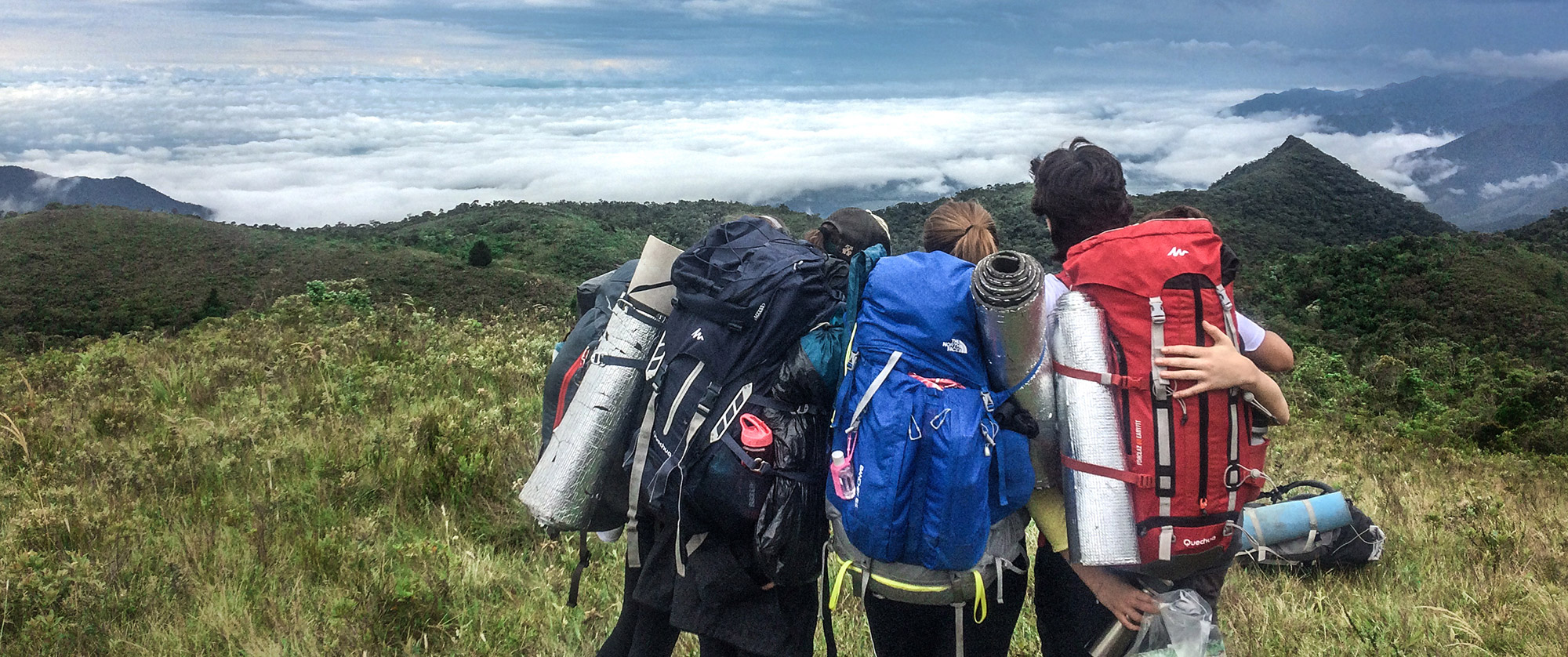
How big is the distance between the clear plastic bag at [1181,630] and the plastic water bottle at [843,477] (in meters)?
0.85

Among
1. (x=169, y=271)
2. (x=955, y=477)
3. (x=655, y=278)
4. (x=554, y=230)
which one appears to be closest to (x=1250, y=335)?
(x=955, y=477)

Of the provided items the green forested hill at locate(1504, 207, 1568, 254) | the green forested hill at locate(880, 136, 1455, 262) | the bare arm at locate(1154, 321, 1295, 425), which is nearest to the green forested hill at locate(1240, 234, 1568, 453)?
the green forested hill at locate(1504, 207, 1568, 254)

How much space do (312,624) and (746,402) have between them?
2388mm

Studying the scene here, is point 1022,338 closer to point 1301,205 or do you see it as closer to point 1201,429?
point 1201,429

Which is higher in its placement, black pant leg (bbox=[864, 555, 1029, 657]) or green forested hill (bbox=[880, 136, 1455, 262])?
black pant leg (bbox=[864, 555, 1029, 657])

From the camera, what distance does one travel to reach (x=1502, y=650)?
11.3 feet

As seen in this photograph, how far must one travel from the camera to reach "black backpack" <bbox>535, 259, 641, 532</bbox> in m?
2.53

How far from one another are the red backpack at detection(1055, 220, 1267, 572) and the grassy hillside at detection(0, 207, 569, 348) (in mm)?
18111

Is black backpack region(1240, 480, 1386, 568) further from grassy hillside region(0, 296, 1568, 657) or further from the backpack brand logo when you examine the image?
the backpack brand logo

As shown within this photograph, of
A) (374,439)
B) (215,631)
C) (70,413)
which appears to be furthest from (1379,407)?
(70,413)

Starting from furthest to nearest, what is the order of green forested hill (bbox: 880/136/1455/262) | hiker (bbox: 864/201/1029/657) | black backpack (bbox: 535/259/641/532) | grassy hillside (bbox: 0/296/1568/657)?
green forested hill (bbox: 880/136/1455/262)
grassy hillside (bbox: 0/296/1568/657)
black backpack (bbox: 535/259/641/532)
hiker (bbox: 864/201/1029/657)

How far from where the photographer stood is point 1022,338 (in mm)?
1907

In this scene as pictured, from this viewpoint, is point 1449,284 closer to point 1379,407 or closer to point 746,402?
point 1379,407

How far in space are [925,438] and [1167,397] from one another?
1.89ft
